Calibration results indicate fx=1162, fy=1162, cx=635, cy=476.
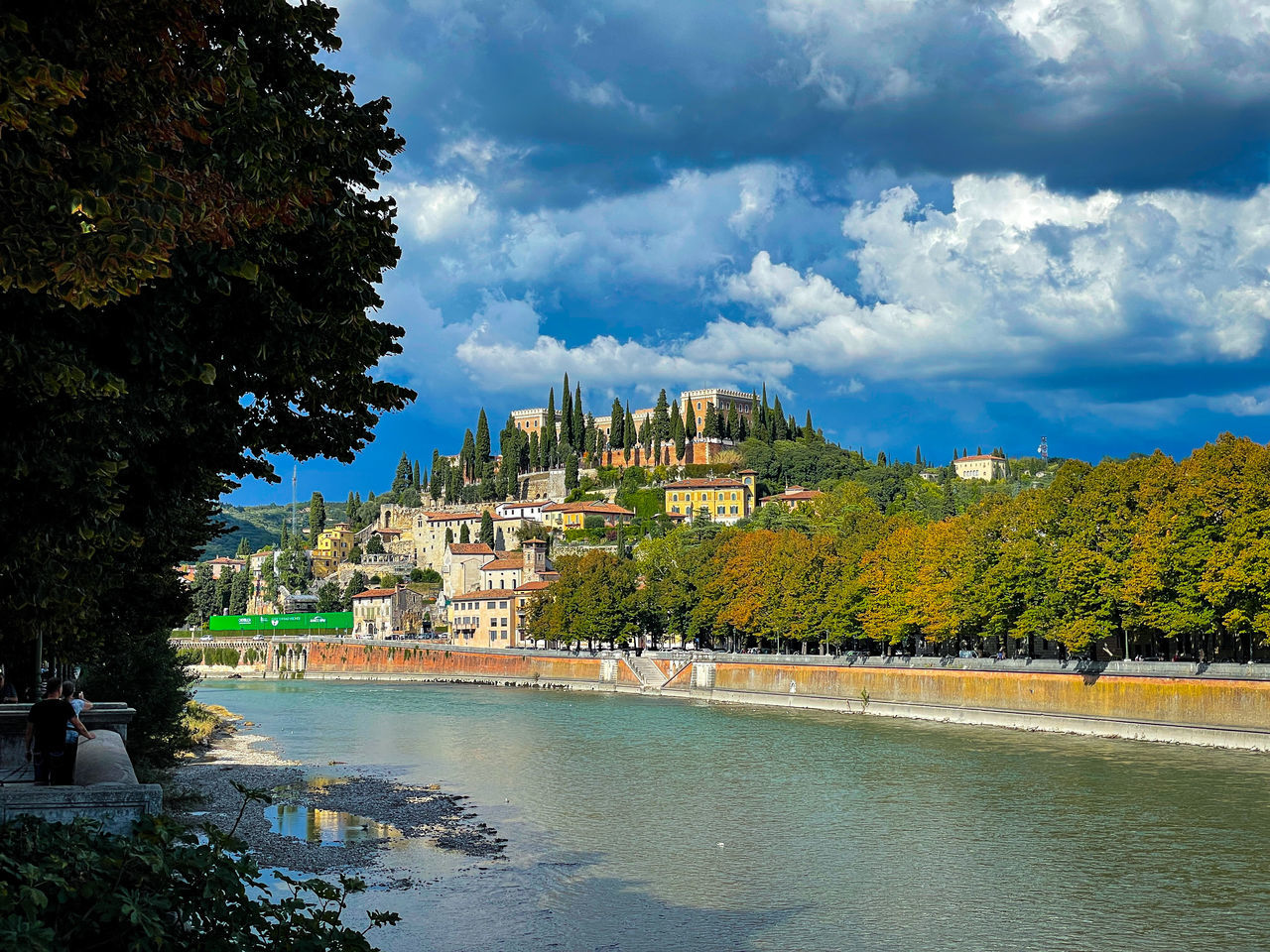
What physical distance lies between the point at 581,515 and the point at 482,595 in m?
28.4

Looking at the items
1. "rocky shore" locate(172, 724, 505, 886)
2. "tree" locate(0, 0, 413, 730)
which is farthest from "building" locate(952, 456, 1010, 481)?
"tree" locate(0, 0, 413, 730)

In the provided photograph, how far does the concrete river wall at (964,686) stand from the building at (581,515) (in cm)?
4547

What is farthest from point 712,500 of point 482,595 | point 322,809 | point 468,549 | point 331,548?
point 322,809

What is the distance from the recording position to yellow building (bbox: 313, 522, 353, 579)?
162 metres

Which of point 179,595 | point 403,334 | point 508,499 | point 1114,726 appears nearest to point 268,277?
point 403,334

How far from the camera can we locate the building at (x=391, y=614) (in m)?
120

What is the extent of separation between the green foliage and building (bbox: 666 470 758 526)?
122 m

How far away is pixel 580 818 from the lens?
25953 millimetres

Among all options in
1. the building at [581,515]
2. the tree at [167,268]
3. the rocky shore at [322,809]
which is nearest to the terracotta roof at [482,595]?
the building at [581,515]

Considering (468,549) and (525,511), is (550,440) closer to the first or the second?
(525,511)

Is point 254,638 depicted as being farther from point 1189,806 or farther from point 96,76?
point 96,76

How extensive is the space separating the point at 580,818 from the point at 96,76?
2251 cm

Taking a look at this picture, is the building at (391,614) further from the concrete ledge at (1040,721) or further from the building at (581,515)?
the concrete ledge at (1040,721)

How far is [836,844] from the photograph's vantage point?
23.1 m
